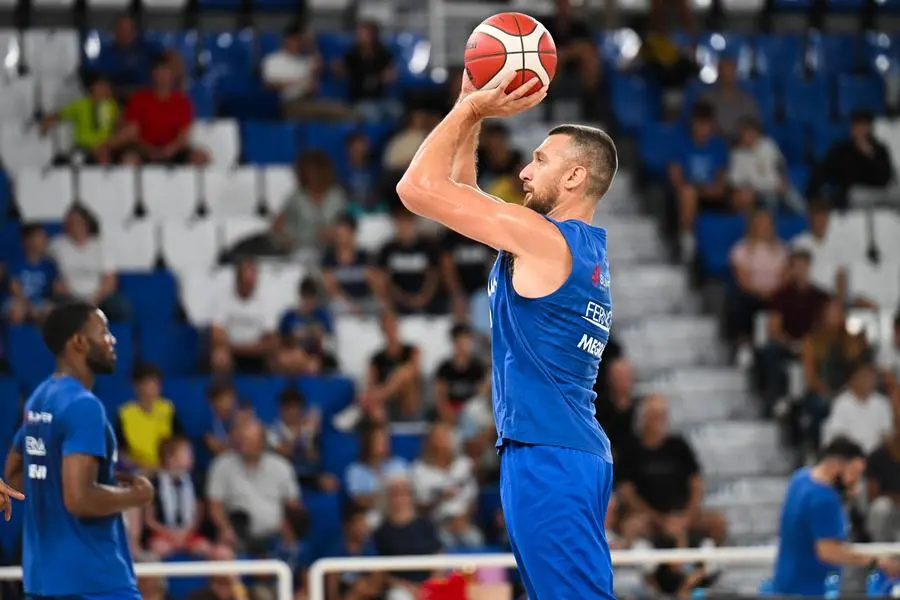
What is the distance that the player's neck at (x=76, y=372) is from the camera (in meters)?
6.16

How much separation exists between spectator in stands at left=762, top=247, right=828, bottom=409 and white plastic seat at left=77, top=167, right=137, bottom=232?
5.53m

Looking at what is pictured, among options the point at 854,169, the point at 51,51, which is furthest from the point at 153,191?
the point at 854,169

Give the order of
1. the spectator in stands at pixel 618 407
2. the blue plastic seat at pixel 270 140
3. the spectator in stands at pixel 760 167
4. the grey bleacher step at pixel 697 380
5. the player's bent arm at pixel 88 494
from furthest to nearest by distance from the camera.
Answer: the spectator in stands at pixel 760 167, the blue plastic seat at pixel 270 140, the grey bleacher step at pixel 697 380, the spectator in stands at pixel 618 407, the player's bent arm at pixel 88 494

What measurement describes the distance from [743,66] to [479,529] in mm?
7076

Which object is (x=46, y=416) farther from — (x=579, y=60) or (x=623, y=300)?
(x=579, y=60)

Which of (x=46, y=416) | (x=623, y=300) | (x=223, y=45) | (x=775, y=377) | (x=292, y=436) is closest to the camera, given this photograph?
(x=46, y=416)

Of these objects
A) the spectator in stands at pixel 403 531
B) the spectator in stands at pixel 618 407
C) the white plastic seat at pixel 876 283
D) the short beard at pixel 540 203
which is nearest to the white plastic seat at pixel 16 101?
the spectator in stands at pixel 403 531

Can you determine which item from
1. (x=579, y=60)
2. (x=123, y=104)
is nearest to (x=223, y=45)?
(x=123, y=104)

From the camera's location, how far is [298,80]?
14539 millimetres

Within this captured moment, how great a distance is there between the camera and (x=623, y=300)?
1395 cm

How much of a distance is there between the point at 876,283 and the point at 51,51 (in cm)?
780

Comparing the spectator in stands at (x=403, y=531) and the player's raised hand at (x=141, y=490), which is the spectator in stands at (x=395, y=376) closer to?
the spectator in stands at (x=403, y=531)

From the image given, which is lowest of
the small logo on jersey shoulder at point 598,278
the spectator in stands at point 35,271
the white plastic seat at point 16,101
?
the small logo on jersey shoulder at point 598,278

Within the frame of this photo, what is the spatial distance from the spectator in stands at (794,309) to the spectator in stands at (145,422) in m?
5.07
